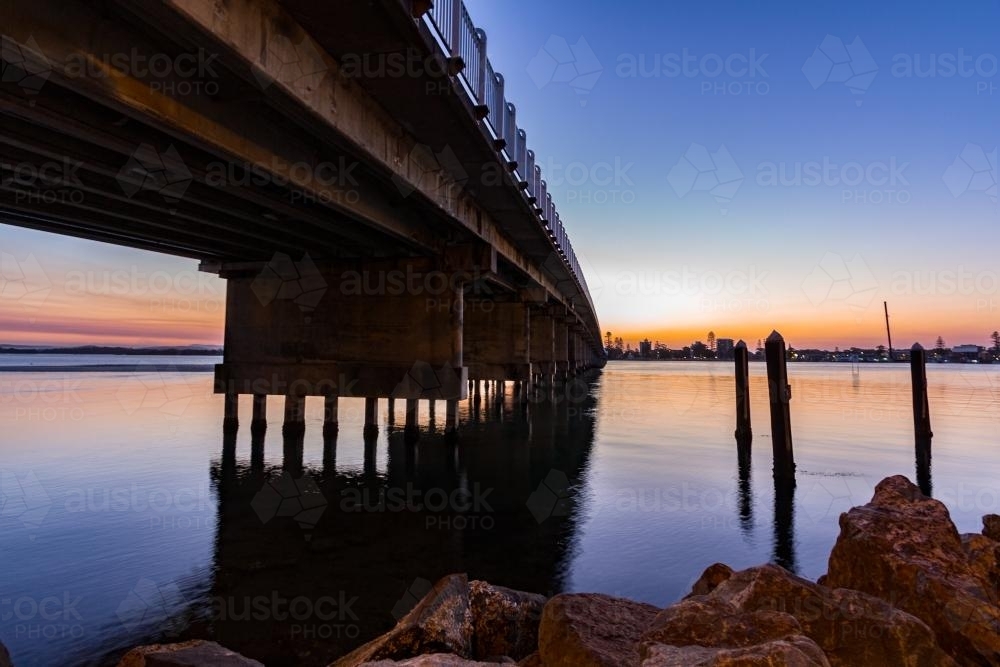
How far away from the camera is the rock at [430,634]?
4.19 meters

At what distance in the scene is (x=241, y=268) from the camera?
19031 mm

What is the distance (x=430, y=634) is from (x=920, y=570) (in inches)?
162

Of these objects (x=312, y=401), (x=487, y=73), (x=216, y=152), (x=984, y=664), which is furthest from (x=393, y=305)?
(x=312, y=401)

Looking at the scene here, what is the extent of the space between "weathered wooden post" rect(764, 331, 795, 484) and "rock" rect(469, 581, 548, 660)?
11.5 m

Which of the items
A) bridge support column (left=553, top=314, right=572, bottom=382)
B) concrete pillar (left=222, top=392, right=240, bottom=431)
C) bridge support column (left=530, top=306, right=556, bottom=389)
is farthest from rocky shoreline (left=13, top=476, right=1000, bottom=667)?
bridge support column (left=553, top=314, right=572, bottom=382)

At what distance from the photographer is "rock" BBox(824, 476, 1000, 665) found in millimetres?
4059

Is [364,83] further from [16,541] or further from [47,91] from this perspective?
[16,541]

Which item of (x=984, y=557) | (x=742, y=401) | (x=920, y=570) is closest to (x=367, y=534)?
(x=920, y=570)

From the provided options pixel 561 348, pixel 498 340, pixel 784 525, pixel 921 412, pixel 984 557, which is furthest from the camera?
pixel 561 348

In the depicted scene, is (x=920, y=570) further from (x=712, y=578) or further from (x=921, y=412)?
(x=921, y=412)


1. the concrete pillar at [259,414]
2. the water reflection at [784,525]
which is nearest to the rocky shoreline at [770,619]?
the water reflection at [784,525]

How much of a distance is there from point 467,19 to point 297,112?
396 centimetres

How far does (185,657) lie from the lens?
4027 mm

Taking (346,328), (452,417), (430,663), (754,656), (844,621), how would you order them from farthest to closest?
1. (452,417)
2. (346,328)
3. (844,621)
4. (430,663)
5. (754,656)
